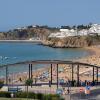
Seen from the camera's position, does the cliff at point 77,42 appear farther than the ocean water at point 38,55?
Yes

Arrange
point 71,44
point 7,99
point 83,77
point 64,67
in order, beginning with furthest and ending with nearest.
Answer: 1. point 71,44
2. point 64,67
3. point 83,77
4. point 7,99

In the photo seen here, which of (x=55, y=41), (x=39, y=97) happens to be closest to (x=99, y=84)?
(x=39, y=97)

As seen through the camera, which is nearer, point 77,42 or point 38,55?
point 38,55

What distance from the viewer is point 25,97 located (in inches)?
937

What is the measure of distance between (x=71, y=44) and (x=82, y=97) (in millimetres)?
112507

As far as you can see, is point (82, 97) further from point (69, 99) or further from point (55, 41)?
point (55, 41)

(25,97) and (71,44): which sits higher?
(25,97)

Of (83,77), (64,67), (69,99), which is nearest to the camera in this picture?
(69,99)

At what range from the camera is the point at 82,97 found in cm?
2553

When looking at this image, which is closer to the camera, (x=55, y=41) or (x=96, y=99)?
(x=96, y=99)

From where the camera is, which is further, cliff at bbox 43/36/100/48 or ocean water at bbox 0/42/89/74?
cliff at bbox 43/36/100/48

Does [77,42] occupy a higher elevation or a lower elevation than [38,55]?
lower

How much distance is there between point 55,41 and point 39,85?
116 meters

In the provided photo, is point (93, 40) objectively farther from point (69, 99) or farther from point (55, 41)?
point (69, 99)
